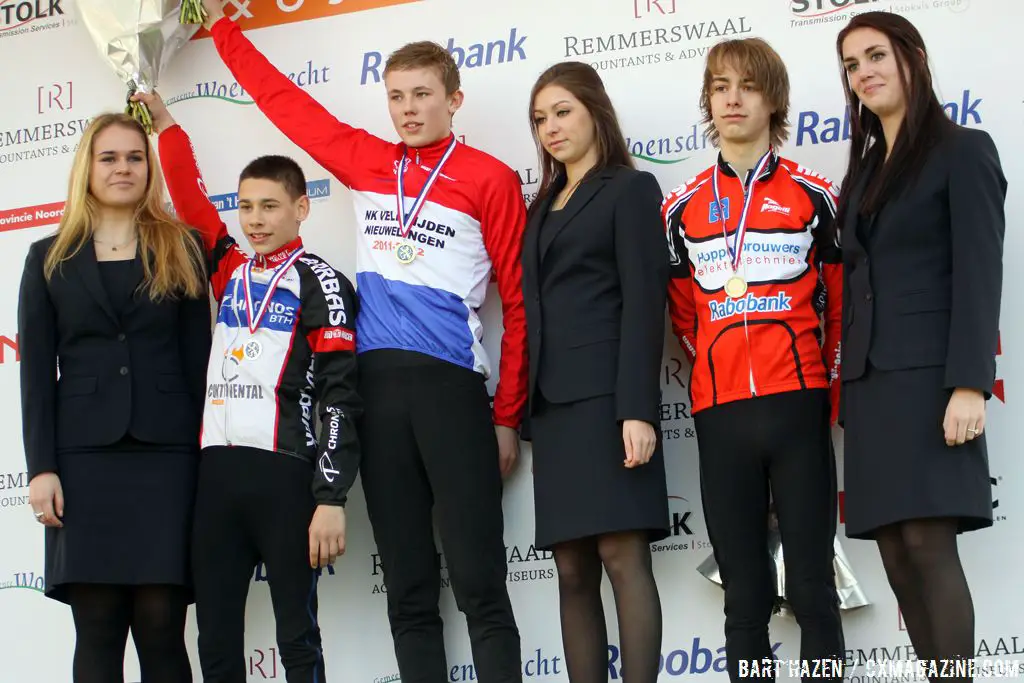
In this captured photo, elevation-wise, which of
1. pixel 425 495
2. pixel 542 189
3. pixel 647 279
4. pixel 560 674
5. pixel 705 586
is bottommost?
pixel 560 674

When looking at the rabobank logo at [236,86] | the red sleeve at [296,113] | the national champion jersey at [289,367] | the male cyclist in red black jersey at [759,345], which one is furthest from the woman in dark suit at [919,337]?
the rabobank logo at [236,86]

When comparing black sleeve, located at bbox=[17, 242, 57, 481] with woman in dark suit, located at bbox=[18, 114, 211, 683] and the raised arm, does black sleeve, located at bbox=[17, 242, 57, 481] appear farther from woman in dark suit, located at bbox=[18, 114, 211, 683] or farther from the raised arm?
the raised arm

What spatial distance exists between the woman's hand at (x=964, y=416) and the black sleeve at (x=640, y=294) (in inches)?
26.9

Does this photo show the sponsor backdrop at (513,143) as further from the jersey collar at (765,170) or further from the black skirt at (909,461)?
the black skirt at (909,461)

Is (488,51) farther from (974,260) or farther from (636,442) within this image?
(974,260)

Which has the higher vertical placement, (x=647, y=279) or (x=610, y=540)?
(x=647, y=279)

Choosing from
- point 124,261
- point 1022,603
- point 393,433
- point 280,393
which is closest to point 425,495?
point 393,433

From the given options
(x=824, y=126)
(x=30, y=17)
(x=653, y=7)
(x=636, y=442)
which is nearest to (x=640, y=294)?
(x=636, y=442)

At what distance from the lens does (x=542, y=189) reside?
3299 millimetres

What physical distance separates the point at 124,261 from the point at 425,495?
1025mm

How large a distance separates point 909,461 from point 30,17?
3359mm

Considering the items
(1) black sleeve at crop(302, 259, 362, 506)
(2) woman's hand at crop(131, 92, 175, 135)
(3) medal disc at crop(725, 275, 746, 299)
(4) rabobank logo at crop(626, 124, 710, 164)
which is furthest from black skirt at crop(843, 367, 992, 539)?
(2) woman's hand at crop(131, 92, 175, 135)

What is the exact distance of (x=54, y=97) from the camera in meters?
4.16

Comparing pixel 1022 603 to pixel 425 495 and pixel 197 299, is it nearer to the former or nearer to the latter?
pixel 425 495
